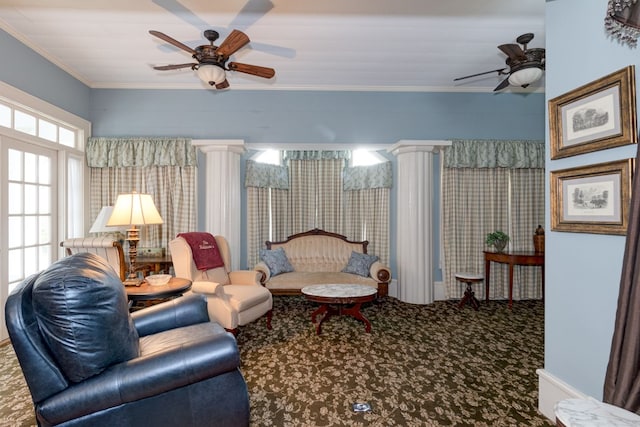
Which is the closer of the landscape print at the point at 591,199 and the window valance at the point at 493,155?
the landscape print at the point at 591,199

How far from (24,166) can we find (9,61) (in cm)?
Result: 107

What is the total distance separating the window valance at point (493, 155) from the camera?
4.63 metres

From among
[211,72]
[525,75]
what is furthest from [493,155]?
[211,72]

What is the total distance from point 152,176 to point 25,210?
146 cm

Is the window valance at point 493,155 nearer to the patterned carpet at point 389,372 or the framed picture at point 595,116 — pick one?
the patterned carpet at point 389,372

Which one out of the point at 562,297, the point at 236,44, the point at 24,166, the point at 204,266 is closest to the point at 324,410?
the point at 562,297

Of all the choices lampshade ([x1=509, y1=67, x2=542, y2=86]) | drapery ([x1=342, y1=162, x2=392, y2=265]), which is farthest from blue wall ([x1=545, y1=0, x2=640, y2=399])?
drapery ([x1=342, y1=162, x2=392, y2=265])

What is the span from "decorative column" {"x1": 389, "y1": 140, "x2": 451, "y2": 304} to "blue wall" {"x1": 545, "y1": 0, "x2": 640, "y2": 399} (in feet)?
7.93

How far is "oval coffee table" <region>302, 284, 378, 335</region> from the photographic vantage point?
3.24 meters

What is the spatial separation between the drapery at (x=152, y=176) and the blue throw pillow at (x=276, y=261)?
45.8 inches

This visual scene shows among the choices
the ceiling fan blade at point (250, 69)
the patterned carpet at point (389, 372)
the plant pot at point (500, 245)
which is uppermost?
the ceiling fan blade at point (250, 69)

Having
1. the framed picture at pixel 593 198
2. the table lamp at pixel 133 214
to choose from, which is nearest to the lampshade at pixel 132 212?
the table lamp at pixel 133 214

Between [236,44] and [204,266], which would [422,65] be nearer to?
[236,44]

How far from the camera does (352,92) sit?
481cm
